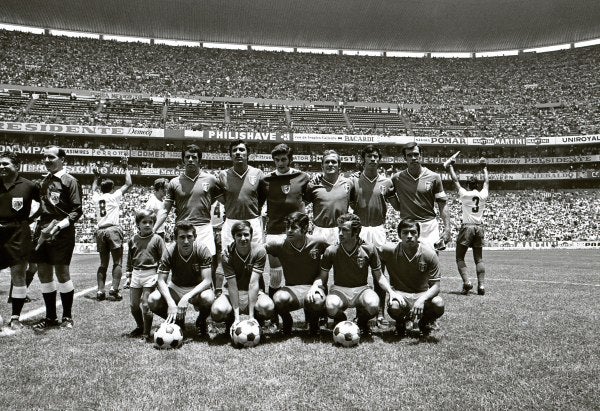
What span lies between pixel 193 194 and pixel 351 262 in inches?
106

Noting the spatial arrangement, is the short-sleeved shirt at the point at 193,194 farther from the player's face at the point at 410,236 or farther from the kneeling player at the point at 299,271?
the player's face at the point at 410,236

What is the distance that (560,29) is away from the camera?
187ft

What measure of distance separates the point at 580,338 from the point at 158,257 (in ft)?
17.7

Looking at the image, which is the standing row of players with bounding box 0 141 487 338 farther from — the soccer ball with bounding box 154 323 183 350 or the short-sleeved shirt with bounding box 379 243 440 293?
the soccer ball with bounding box 154 323 183 350

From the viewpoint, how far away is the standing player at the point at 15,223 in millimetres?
6094

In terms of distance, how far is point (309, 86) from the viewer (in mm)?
53562

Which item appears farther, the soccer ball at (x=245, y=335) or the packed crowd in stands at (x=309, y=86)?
the packed crowd in stands at (x=309, y=86)

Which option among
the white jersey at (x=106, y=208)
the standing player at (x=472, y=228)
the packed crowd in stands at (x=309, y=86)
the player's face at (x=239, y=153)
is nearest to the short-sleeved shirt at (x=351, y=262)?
the player's face at (x=239, y=153)

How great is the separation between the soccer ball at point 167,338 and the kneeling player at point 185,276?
273 mm

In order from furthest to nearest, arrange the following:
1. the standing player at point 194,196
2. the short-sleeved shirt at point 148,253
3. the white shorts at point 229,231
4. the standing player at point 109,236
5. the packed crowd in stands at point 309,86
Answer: the packed crowd in stands at point 309,86 → the standing player at point 109,236 → the standing player at point 194,196 → the white shorts at point 229,231 → the short-sleeved shirt at point 148,253

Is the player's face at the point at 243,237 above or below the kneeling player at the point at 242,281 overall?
above

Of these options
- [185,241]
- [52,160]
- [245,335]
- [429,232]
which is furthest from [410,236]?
[52,160]

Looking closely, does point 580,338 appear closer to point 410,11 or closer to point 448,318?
point 448,318

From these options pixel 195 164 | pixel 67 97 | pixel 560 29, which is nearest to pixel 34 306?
pixel 195 164
